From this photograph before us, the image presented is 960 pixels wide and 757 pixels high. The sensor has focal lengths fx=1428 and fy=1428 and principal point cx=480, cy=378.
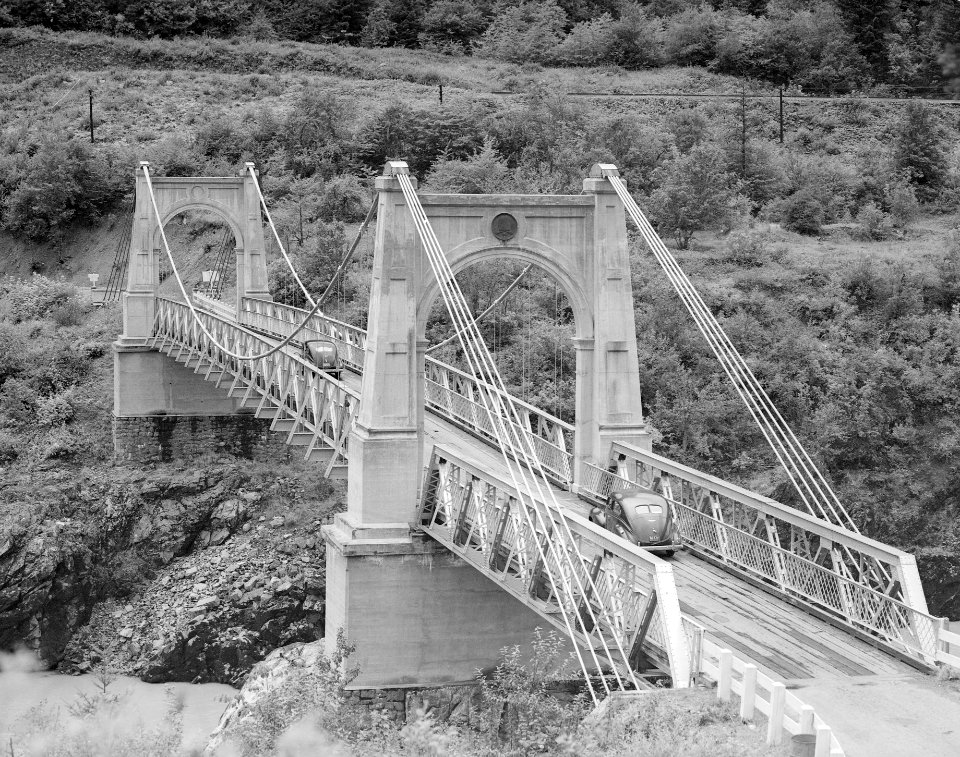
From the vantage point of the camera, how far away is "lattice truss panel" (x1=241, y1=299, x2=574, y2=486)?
2564 centimetres

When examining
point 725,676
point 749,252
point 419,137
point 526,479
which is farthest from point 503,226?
point 419,137

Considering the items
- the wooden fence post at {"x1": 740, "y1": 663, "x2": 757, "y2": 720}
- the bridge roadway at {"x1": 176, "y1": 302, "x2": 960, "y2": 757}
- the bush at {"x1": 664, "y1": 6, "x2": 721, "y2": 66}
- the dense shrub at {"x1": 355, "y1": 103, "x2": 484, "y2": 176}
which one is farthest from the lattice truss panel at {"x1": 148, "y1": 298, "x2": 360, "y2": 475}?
the bush at {"x1": 664, "y1": 6, "x2": 721, "y2": 66}

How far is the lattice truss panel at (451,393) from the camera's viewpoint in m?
25.6

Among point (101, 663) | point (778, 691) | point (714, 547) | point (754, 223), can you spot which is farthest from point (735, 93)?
point (778, 691)

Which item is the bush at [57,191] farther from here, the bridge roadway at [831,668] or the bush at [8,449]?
the bridge roadway at [831,668]

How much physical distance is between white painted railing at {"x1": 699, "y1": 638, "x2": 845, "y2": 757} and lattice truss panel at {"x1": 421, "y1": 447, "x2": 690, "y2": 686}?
0.35 m

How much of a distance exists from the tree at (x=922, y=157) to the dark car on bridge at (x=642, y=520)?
122 feet

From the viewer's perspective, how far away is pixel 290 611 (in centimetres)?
3325

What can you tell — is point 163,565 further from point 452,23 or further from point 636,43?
point 452,23

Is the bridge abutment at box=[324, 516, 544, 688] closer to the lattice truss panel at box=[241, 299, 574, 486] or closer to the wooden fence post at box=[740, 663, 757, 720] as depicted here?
the lattice truss panel at box=[241, 299, 574, 486]

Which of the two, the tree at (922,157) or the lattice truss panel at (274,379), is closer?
the lattice truss panel at (274,379)

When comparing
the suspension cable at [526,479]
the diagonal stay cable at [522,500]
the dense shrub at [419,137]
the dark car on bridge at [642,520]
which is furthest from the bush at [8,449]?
the dark car on bridge at [642,520]

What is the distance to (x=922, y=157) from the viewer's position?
54969mm

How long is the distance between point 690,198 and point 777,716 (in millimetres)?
36693
